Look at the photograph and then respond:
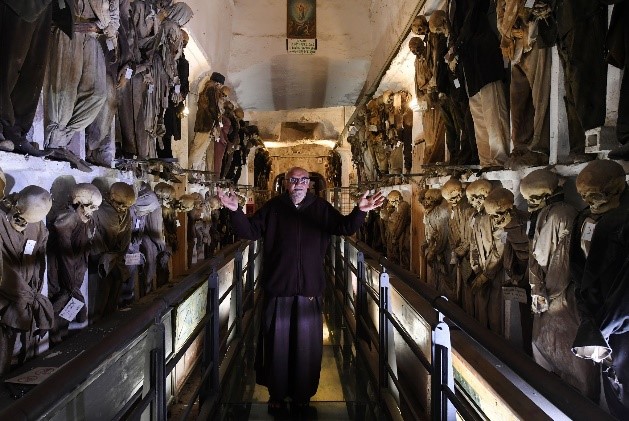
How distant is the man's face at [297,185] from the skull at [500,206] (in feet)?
5.02

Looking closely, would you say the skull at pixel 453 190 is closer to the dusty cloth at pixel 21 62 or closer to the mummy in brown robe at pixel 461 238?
the mummy in brown robe at pixel 461 238

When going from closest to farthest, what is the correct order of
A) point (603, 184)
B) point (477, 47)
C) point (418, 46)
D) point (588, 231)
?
point (603, 184), point (588, 231), point (477, 47), point (418, 46)

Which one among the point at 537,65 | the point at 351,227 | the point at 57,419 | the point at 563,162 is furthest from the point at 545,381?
the point at 537,65

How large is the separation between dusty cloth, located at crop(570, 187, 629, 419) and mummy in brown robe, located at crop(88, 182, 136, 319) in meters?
3.85

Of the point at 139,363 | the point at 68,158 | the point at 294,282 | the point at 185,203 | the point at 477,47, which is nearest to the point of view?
the point at 139,363

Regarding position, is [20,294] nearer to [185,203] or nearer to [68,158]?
[68,158]

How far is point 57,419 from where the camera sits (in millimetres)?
1603

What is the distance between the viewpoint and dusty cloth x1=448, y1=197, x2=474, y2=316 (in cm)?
523

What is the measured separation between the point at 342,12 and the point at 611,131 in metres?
10.9

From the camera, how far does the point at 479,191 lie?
15.5 feet

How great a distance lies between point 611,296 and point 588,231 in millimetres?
670

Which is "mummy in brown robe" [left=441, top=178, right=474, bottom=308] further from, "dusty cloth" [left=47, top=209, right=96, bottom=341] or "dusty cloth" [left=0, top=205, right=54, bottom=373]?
"dusty cloth" [left=0, top=205, right=54, bottom=373]

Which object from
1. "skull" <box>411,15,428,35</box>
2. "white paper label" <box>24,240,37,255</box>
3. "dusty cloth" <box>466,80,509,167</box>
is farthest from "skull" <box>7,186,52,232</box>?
"skull" <box>411,15,428,35</box>

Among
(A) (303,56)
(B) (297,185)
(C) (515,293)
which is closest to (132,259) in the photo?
(B) (297,185)
